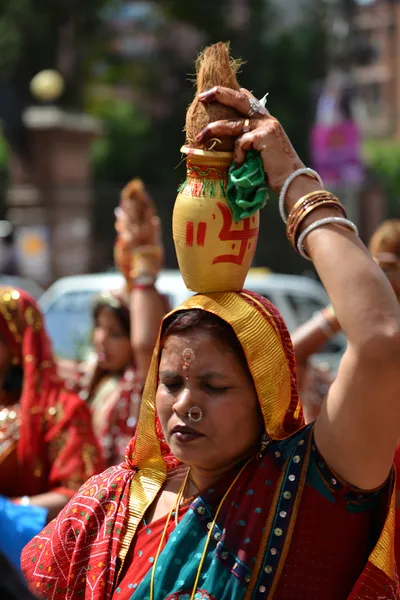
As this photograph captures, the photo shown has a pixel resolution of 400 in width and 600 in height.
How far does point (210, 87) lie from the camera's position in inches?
89.9

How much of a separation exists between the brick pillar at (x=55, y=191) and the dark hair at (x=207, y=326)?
52.0ft

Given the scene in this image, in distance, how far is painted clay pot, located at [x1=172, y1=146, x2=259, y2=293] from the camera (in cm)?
232

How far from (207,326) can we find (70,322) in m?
7.33

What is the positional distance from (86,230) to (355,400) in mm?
17491

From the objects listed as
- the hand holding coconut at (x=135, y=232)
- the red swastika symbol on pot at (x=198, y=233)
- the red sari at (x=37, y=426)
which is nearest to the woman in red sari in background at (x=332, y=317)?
the red sari at (x=37, y=426)

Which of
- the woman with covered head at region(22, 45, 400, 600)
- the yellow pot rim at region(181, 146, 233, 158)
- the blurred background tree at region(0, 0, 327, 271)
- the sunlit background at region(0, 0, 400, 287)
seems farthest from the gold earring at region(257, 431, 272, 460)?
the blurred background tree at region(0, 0, 327, 271)

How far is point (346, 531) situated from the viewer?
2240 mm

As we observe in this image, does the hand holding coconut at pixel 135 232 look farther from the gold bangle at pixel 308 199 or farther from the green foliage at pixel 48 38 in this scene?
the green foliage at pixel 48 38

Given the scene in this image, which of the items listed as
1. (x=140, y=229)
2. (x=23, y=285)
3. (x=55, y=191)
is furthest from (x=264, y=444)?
(x=55, y=191)

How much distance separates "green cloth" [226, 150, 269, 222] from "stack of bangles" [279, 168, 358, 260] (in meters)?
0.06

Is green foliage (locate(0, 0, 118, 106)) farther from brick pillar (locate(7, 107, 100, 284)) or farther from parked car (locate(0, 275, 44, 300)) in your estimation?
parked car (locate(0, 275, 44, 300))

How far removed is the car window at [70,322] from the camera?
8.92 metres

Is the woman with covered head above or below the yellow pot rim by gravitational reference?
below

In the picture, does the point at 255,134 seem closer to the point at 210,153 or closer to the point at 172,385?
the point at 210,153
